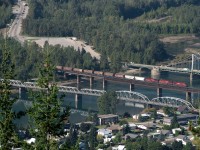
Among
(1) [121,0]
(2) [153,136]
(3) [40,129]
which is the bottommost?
(2) [153,136]

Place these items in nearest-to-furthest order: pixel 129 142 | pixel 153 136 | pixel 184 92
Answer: pixel 129 142 → pixel 153 136 → pixel 184 92

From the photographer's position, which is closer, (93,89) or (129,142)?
(129,142)

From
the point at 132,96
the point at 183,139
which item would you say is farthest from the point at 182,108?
the point at 183,139

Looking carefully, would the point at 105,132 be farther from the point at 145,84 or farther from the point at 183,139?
the point at 145,84

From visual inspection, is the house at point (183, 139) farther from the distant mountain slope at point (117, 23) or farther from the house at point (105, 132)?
the distant mountain slope at point (117, 23)

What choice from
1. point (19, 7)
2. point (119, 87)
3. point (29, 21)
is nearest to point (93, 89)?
point (119, 87)

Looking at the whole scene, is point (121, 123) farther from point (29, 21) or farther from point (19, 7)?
point (19, 7)

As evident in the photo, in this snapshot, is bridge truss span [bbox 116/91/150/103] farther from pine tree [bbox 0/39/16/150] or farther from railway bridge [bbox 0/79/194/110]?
pine tree [bbox 0/39/16/150]
